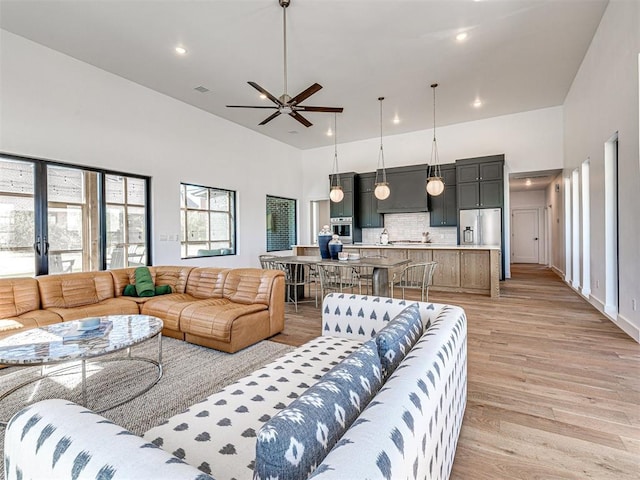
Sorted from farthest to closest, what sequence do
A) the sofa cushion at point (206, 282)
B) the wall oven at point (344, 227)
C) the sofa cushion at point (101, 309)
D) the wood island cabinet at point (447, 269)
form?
1. the wall oven at point (344, 227)
2. the wood island cabinet at point (447, 269)
3. the sofa cushion at point (206, 282)
4. the sofa cushion at point (101, 309)

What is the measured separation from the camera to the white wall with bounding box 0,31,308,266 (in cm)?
378

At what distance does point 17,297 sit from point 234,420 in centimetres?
327

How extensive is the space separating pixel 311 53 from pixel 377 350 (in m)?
4.25

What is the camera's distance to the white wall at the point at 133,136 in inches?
149

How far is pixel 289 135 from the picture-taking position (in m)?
7.72

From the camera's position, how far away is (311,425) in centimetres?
77

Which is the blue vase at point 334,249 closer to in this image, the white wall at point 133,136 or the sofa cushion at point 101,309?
the sofa cushion at point 101,309

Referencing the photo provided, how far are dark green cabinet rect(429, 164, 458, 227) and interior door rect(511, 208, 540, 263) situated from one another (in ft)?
18.0

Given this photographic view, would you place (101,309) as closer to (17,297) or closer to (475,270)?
(17,297)

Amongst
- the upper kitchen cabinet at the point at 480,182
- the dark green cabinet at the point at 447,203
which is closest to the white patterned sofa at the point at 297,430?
the upper kitchen cabinet at the point at 480,182

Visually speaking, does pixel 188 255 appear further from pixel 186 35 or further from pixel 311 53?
pixel 311 53

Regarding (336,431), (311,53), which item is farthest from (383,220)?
(336,431)

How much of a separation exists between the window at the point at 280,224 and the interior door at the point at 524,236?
7.92 metres

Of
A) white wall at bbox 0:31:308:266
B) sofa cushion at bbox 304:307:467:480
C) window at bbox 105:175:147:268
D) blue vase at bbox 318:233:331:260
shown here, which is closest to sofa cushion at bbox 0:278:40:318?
window at bbox 105:175:147:268
